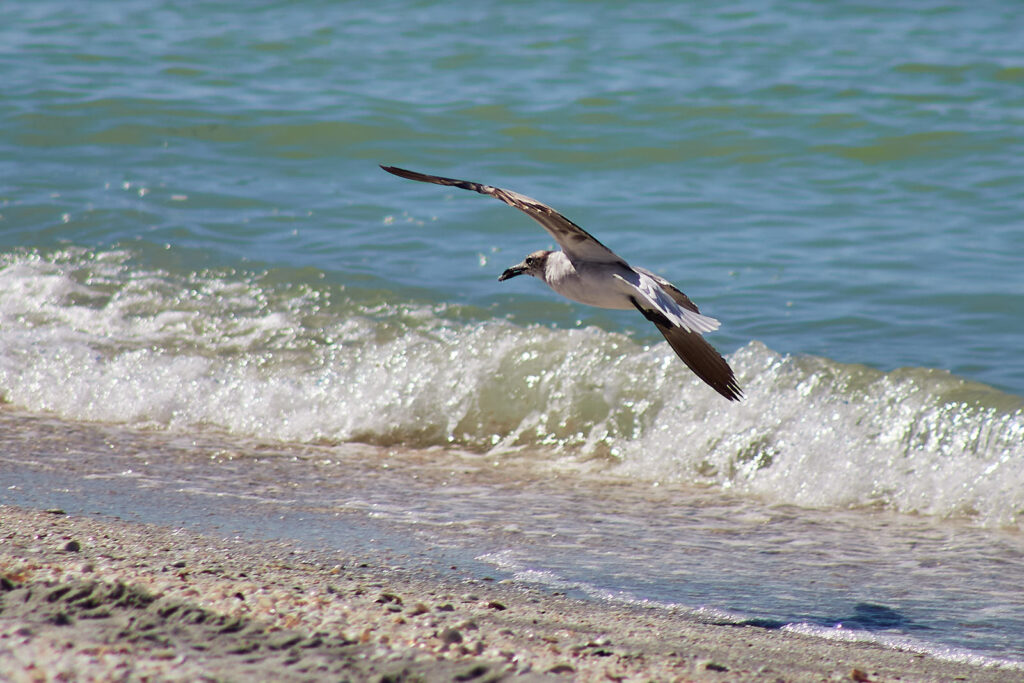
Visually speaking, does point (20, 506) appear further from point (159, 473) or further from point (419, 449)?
point (419, 449)

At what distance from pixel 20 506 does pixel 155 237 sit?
4.82 m

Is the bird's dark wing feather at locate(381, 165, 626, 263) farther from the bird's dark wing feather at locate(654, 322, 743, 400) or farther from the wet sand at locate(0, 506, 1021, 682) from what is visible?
the wet sand at locate(0, 506, 1021, 682)

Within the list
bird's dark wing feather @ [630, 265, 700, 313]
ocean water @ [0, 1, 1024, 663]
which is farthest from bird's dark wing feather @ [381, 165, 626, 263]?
ocean water @ [0, 1, 1024, 663]

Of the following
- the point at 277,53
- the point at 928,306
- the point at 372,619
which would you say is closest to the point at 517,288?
the point at 928,306

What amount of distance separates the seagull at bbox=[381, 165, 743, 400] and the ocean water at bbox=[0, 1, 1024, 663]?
0.71 meters

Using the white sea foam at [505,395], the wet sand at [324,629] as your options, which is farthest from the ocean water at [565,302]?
the wet sand at [324,629]

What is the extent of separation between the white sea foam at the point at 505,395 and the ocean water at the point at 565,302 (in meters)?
0.02

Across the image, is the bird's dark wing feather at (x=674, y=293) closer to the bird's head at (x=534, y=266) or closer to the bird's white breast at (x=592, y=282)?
the bird's white breast at (x=592, y=282)

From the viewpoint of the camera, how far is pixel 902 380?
6691 millimetres

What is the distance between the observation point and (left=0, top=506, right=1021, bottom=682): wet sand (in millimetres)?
3090

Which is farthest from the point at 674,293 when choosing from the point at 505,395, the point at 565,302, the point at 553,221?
the point at 565,302

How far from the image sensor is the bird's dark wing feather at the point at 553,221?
473 centimetres

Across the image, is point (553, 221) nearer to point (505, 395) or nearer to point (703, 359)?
point (703, 359)

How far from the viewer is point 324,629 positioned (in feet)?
11.0
